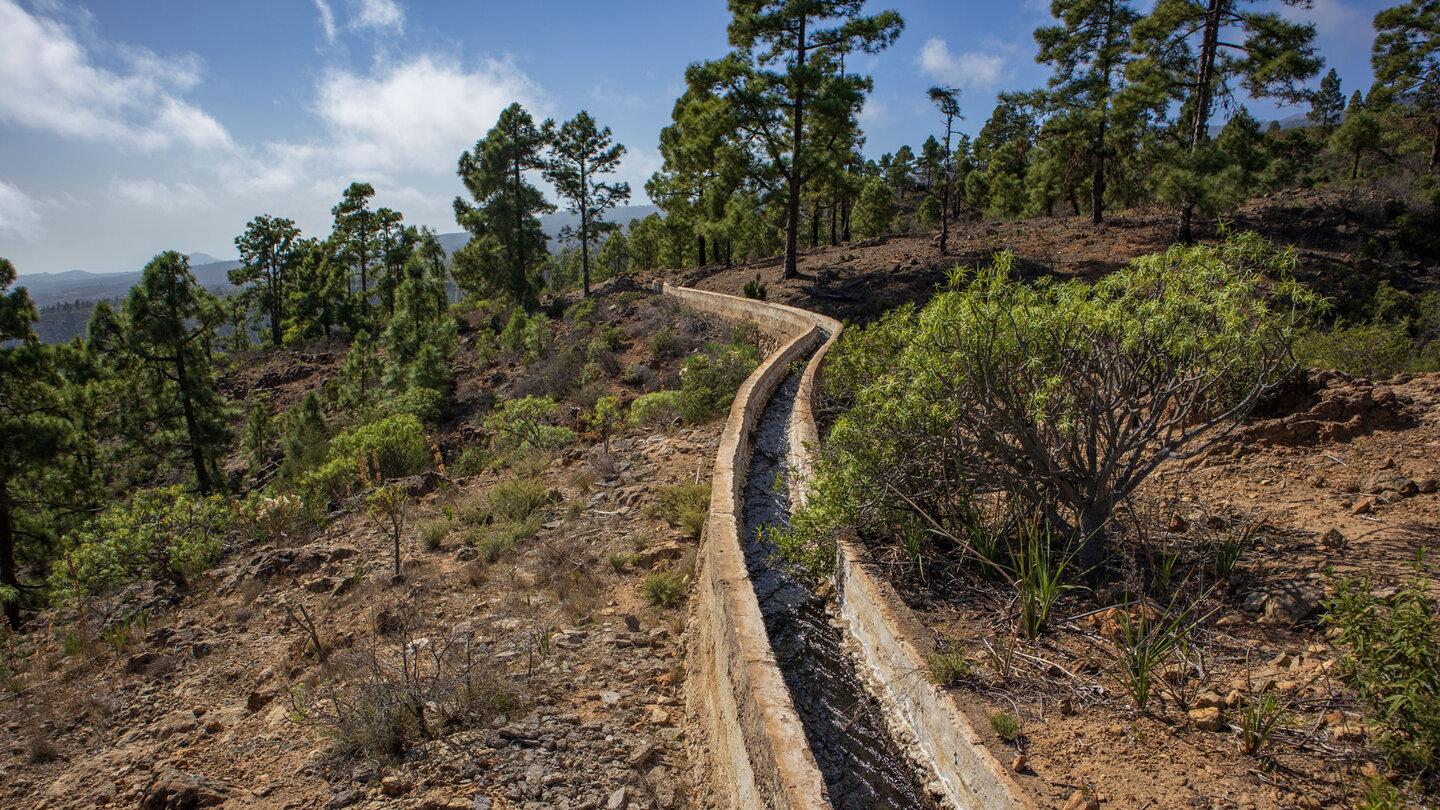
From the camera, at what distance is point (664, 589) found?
21.1 feet

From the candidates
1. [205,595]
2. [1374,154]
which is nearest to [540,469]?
[205,595]

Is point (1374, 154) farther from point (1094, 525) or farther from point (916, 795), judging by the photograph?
point (916, 795)

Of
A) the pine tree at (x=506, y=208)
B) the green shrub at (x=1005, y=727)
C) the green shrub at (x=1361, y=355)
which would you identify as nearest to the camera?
the green shrub at (x=1005, y=727)

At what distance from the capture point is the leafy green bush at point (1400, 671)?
2.88 m

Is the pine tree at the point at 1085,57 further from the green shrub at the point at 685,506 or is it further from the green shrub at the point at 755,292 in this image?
the green shrub at the point at 685,506

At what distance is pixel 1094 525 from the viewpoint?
16.5ft

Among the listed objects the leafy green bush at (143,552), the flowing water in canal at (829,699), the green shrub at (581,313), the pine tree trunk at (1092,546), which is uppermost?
the green shrub at (581,313)

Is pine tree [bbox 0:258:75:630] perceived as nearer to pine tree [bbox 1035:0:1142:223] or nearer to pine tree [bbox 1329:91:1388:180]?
pine tree [bbox 1035:0:1142:223]

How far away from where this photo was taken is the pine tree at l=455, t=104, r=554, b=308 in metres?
34.3

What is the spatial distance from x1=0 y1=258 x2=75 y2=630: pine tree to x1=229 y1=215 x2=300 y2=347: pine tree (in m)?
34.6

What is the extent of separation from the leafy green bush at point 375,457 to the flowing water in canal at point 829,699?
887 centimetres

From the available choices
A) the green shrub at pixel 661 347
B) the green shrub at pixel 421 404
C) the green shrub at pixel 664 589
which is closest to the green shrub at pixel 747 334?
the green shrub at pixel 661 347

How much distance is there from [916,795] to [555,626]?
3356 mm

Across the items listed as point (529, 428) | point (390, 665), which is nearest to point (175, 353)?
point (529, 428)
